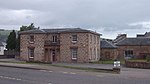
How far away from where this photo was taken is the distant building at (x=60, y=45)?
62.2m

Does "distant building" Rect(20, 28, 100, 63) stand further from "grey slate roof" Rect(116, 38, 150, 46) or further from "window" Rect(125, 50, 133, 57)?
"grey slate roof" Rect(116, 38, 150, 46)

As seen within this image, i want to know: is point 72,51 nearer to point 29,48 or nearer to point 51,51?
point 51,51

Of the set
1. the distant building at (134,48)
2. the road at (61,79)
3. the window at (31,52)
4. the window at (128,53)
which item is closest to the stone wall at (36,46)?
→ the window at (31,52)

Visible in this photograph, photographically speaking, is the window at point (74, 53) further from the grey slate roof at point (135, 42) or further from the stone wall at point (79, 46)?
the grey slate roof at point (135, 42)

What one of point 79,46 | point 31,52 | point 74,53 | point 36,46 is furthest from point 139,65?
point 31,52

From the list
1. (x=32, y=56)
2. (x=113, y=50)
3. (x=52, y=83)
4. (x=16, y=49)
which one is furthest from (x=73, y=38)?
(x=52, y=83)

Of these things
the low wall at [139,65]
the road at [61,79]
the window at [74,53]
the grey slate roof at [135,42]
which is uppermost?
the grey slate roof at [135,42]

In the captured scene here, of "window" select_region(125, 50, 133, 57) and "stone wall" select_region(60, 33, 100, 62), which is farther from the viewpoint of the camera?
"window" select_region(125, 50, 133, 57)

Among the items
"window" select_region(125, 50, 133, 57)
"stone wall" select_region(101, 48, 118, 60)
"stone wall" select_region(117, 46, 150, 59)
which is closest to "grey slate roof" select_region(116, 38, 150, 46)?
"stone wall" select_region(117, 46, 150, 59)

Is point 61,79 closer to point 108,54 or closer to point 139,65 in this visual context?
point 139,65

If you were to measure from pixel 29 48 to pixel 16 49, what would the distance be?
2292 centimetres

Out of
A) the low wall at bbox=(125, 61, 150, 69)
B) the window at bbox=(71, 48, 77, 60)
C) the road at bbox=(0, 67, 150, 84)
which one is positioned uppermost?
the window at bbox=(71, 48, 77, 60)

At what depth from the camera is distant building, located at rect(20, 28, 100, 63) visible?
204 ft

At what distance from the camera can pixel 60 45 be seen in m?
64.1
